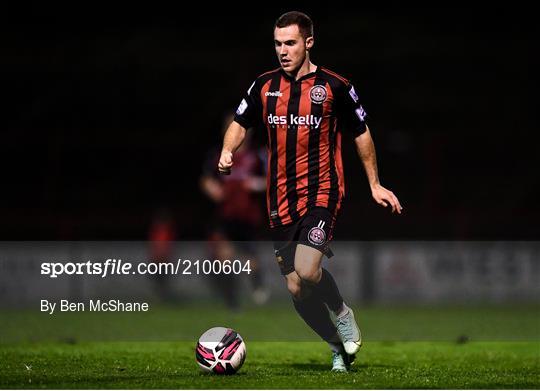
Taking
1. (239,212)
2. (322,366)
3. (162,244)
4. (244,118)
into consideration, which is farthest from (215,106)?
(244,118)

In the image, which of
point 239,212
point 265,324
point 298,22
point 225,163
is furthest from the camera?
point 239,212

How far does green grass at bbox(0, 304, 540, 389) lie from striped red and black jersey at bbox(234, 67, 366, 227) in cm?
101

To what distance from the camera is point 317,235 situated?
22.5ft

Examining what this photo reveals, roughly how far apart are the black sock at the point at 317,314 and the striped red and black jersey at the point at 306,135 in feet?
1.58

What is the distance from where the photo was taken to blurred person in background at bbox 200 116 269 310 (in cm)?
1339

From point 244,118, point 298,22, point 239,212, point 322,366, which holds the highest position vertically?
point 298,22

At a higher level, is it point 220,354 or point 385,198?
point 385,198

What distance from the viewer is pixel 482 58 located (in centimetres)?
2061

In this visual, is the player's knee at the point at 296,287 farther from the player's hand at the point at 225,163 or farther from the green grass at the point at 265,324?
the green grass at the point at 265,324

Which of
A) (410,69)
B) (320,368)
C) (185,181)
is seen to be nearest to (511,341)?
(320,368)

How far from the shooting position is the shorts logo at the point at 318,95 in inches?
274

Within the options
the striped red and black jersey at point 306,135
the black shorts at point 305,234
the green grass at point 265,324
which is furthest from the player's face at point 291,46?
the green grass at point 265,324

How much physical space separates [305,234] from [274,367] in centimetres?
108

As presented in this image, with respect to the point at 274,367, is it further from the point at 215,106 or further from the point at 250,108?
the point at 215,106
